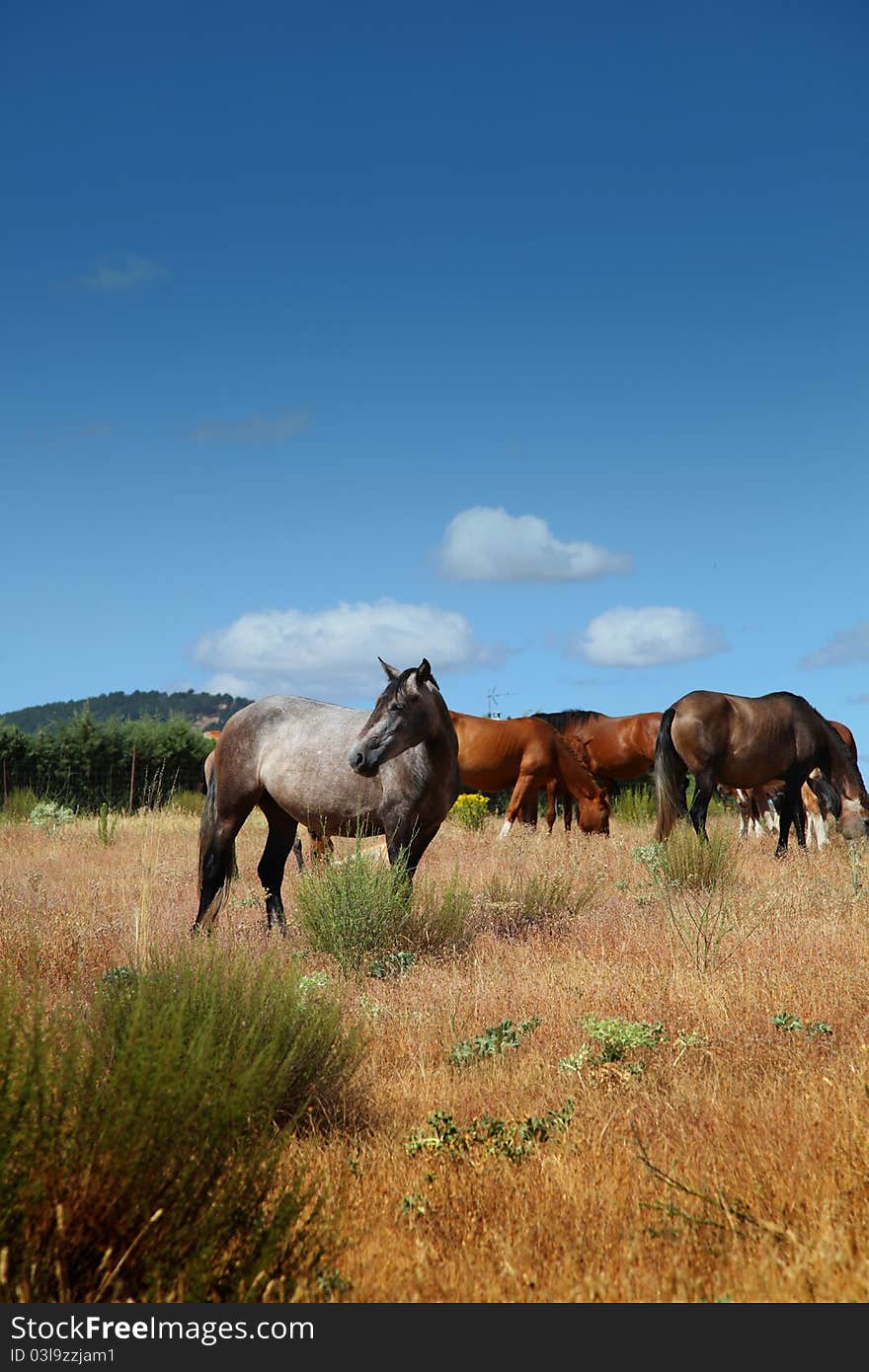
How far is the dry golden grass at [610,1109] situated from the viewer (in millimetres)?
2998

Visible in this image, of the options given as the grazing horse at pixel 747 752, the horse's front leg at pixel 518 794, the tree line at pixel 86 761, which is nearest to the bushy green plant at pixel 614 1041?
the grazing horse at pixel 747 752

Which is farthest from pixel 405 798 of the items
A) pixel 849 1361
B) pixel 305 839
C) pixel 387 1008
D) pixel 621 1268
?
pixel 305 839

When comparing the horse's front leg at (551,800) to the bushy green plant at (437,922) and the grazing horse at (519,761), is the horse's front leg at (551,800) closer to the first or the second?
the grazing horse at (519,761)

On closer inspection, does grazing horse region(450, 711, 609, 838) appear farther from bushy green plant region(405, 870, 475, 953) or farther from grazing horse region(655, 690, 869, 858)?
bushy green plant region(405, 870, 475, 953)

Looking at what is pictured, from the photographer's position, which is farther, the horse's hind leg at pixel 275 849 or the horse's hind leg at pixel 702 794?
the horse's hind leg at pixel 702 794

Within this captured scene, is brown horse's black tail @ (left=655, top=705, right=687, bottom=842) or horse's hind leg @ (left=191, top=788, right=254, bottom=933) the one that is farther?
brown horse's black tail @ (left=655, top=705, right=687, bottom=842)

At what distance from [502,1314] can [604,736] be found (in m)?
18.7

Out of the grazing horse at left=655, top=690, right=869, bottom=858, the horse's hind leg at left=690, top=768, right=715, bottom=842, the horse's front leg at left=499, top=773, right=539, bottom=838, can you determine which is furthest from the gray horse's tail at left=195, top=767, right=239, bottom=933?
the horse's front leg at left=499, top=773, right=539, bottom=838

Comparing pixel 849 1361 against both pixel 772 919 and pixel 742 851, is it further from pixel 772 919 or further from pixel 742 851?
pixel 742 851

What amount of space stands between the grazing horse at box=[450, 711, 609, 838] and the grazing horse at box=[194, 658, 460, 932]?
27.5 feet

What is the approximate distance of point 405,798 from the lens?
Answer: 7621 mm

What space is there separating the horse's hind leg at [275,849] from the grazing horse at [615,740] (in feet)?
38.9

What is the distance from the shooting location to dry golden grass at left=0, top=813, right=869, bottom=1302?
3.00 m

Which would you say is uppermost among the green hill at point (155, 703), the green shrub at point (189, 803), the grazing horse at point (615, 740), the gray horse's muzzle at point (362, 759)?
the green hill at point (155, 703)
